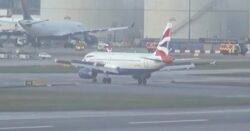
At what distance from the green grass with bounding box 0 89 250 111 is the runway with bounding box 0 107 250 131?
260cm

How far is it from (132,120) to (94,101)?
11.1 metres

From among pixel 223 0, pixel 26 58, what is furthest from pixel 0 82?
pixel 223 0

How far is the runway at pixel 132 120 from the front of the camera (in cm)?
3366

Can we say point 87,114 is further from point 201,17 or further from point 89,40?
point 201,17

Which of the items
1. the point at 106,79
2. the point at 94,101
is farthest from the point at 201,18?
the point at 94,101

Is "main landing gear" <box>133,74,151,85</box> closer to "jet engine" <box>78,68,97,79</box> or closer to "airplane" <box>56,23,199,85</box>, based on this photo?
"airplane" <box>56,23,199,85</box>

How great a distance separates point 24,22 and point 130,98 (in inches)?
4432

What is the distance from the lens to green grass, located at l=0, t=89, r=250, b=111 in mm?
44188

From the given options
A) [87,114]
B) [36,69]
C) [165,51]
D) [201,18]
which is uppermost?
[201,18]

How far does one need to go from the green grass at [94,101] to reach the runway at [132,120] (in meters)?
2.60

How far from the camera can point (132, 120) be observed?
1454 inches

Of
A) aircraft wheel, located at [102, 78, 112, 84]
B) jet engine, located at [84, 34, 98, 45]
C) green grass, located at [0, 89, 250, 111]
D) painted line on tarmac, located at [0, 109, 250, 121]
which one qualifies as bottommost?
painted line on tarmac, located at [0, 109, 250, 121]

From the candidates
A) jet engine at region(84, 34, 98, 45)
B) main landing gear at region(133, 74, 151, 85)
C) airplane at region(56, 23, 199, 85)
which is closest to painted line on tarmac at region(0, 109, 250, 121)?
main landing gear at region(133, 74, 151, 85)

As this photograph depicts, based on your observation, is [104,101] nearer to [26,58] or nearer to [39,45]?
[26,58]
